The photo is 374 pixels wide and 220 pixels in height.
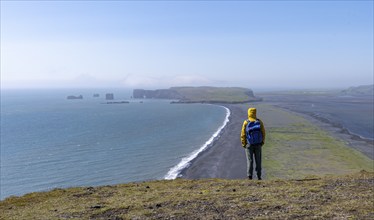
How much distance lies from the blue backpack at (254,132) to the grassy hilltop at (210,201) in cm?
166

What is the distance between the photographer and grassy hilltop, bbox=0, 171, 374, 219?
36.6 ft

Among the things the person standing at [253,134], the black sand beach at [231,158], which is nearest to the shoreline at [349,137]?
the black sand beach at [231,158]

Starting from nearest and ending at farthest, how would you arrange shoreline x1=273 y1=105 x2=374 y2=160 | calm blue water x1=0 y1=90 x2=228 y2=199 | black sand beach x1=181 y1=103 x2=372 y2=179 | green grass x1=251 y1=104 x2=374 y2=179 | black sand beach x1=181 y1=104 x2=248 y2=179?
black sand beach x1=181 y1=104 x2=248 y2=179 → black sand beach x1=181 y1=103 x2=372 y2=179 → green grass x1=251 y1=104 x2=374 y2=179 → calm blue water x1=0 y1=90 x2=228 y2=199 → shoreline x1=273 y1=105 x2=374 y2=160

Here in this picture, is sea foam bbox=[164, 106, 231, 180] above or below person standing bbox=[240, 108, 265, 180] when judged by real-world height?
below

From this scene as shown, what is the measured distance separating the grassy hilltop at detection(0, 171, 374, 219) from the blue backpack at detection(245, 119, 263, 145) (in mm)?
1656

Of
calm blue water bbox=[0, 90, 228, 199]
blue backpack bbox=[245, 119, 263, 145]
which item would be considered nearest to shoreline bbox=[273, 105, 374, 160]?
calm blue water bbox=[0, 90, 228, 199]

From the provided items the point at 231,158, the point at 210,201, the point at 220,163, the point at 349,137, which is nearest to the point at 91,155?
the point at 220,163

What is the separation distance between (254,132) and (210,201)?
4.42 metres

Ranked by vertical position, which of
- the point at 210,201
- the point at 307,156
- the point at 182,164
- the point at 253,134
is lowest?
the point at 182,164

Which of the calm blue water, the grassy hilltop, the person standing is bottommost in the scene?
the calm blue water

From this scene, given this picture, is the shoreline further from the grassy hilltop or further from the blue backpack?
→ the grassy hilltop

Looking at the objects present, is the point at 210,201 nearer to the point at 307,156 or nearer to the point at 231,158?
the point at 231,158

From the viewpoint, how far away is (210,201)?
1243 centimetres

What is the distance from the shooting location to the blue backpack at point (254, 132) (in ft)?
52.0
